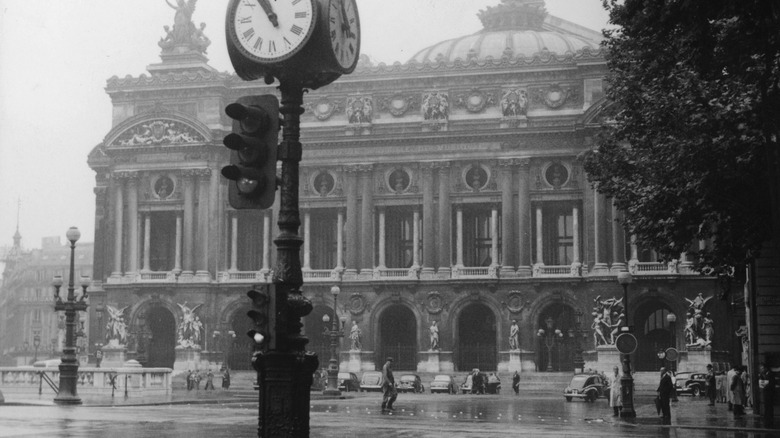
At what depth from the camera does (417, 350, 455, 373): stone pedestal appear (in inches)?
2753

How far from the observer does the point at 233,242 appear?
75.1 meters

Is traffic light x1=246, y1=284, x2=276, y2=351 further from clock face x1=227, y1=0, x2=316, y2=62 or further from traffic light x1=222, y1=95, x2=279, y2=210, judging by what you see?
clock face x1=227, y1=0, x2=316, y2=62

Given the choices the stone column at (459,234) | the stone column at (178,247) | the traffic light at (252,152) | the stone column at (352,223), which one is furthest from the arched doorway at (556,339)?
the traffic light at (252,152)

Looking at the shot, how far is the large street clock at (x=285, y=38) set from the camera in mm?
11344

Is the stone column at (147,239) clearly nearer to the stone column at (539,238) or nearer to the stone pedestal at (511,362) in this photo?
the stone pedestal at (511,362)

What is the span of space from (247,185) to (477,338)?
62873 mm

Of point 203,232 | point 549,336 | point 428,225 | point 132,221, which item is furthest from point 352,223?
point 132,221

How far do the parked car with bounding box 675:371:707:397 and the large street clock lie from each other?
5139 cm

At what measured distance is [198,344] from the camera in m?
73.6

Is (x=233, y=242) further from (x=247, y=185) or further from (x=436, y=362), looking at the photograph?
(x=247, y=185)

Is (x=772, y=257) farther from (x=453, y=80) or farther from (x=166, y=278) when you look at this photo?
(x=166, y=278)

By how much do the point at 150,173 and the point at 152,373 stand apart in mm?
25950

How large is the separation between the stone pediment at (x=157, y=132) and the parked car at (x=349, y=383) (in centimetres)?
1859

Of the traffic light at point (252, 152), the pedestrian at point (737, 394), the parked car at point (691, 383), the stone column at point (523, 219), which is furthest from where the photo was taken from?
the stone column at point (523, 219)
